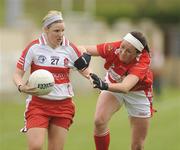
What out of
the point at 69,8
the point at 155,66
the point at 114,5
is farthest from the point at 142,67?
the point at 114,5

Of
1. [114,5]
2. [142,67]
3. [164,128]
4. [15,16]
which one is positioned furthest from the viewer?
[114,5]

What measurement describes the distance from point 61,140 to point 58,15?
172 cm

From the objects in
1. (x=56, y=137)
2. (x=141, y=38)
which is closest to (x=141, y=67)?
(x=141, y=38)

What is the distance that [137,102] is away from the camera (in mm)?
12609

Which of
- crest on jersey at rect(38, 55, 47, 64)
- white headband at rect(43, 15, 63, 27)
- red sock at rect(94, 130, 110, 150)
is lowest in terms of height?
red sock at rect(94, 130, 110, 150)

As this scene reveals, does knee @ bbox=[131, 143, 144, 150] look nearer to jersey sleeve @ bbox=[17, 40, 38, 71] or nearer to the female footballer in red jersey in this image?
the female footballer in red jersey

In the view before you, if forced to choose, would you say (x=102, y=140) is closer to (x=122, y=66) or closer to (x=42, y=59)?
(x=122, y=66)

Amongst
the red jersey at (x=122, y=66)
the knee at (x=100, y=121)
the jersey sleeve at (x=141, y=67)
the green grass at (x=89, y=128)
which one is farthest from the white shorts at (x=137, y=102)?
the green grass at (x=89, y=128)

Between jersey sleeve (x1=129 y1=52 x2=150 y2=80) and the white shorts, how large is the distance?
57 centimetres

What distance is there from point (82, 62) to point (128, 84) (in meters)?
0.79

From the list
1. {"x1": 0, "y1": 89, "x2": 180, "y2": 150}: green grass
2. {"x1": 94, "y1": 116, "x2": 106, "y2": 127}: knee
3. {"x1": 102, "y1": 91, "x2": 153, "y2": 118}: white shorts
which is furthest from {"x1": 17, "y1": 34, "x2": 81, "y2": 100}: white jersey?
{"x1": 0, "y1": 89, "x2": 180, "y2": 150}: green grass

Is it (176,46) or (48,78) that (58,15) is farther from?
(176,46)

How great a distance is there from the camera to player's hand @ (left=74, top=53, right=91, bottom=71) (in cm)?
1134

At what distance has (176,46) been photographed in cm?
5403
